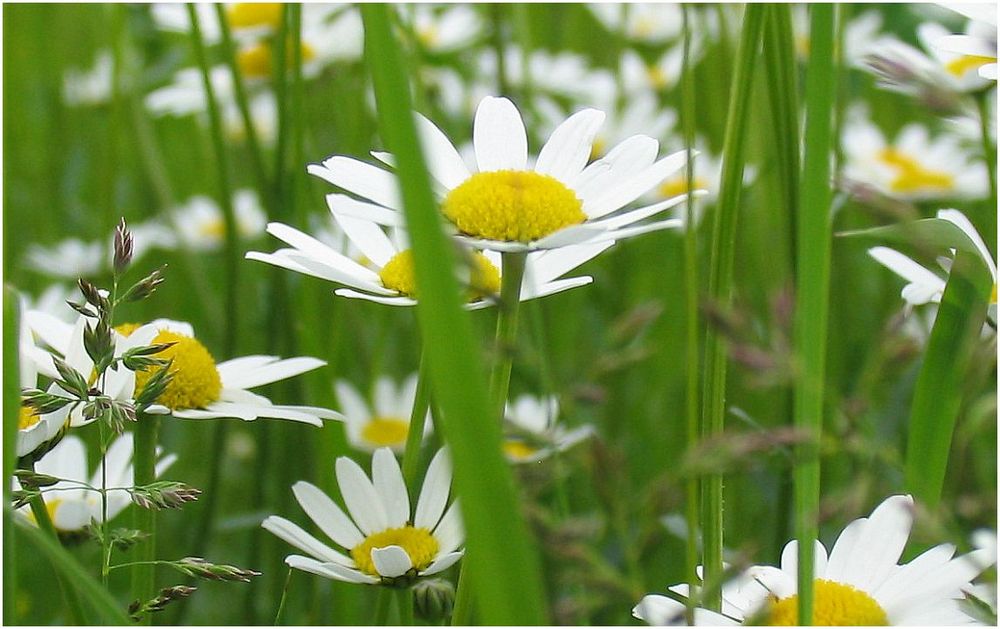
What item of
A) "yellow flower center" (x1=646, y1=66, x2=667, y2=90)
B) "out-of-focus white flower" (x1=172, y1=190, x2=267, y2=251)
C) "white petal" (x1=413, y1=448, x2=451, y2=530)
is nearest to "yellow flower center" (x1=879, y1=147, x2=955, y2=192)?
"yellow flower center" (x1=646, y1=66, x2=667, y2=90)

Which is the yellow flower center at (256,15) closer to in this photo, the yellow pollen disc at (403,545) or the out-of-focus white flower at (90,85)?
the out-of-focus white flower at (90,85)

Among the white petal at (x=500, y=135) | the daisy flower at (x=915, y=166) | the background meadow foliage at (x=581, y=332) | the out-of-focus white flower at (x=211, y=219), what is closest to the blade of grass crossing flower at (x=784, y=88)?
the background meadow foliage at (x=581, y=332)

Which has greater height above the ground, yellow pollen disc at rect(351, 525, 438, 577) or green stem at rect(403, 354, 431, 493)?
green stem at rect(403, 354, 431, 493)

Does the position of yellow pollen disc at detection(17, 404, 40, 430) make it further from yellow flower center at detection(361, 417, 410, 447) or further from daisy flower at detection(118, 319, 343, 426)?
yellow flower center at detection(361, 417, 410, 447)

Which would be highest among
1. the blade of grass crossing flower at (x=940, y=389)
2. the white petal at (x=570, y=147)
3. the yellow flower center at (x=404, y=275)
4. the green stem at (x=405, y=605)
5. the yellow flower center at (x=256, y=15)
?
the yellow flower center at (x=256, y=15)

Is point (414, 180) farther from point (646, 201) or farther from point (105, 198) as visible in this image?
point (646, 201)
